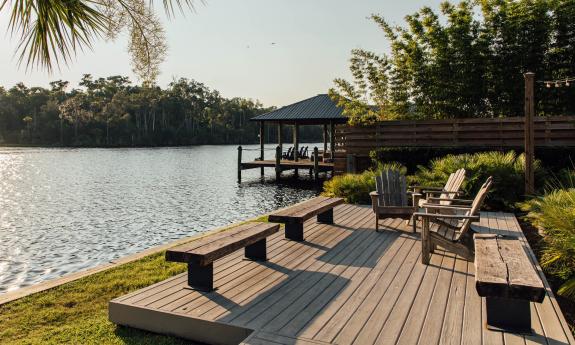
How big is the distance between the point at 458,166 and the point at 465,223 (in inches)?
225

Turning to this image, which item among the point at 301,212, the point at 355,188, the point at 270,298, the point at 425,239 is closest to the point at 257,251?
the point at 301,212

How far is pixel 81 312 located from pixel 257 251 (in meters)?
1.99

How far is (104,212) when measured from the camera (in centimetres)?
1527

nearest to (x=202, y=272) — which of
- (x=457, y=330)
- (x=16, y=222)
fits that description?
(x=457, y=330)

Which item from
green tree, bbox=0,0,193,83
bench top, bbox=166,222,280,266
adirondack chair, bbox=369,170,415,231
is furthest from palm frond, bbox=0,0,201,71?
adirondack chair, bbox=369,170,415,231

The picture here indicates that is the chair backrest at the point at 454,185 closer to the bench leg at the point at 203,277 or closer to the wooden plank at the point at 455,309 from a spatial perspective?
the wooden plank at the point at 455,309

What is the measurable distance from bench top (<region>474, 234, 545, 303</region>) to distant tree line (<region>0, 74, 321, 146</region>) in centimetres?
7022

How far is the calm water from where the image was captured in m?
9.28

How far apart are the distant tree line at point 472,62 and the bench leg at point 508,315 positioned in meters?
13.6

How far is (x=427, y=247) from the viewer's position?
493 centimetres

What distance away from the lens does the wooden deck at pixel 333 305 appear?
10.5 feet

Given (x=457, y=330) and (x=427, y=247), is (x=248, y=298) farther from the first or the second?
(x=427, y=247)

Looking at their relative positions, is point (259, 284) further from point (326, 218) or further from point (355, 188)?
point (355, 188)

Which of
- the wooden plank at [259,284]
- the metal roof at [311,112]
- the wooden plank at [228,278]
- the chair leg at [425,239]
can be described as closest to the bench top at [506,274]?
the chair leg at [425,239]
